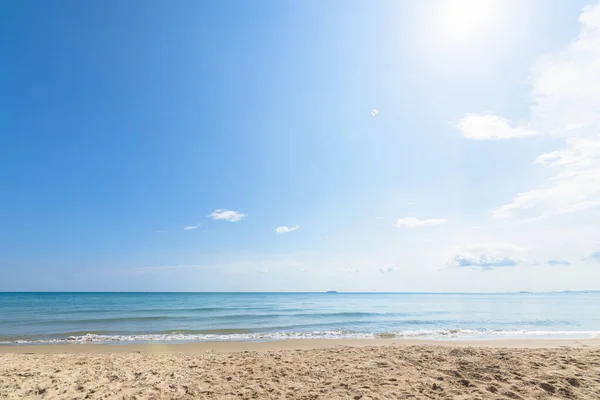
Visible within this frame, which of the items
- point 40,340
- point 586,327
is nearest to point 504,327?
point 586,327

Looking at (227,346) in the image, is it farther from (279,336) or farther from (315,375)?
(315,375)

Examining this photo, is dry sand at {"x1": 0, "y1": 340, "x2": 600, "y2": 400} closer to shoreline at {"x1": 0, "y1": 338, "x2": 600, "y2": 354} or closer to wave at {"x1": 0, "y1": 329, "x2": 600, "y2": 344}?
shoreline at {"x1": 0, "y1": 338, "x2": 600, "y2": 354}

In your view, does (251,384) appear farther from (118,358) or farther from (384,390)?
(118,358)

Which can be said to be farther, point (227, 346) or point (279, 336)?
point (279, 336)

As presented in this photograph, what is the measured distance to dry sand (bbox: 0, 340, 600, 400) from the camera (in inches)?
228

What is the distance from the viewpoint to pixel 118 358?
8859 millimetres

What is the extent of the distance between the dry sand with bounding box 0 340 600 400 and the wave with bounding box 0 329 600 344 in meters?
4.95

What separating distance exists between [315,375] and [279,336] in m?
8.49

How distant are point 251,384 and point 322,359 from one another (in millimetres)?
2758

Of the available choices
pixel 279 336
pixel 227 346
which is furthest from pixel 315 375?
pixel 279 336

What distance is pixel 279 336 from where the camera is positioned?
14828 millimetres

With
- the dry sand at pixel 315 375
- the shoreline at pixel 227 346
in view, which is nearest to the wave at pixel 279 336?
the shoreline at pixel 227 346

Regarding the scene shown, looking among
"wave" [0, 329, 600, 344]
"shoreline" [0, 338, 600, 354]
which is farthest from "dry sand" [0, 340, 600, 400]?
"wave" [0, 329, 600, 344]

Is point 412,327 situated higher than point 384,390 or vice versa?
point 384,390
